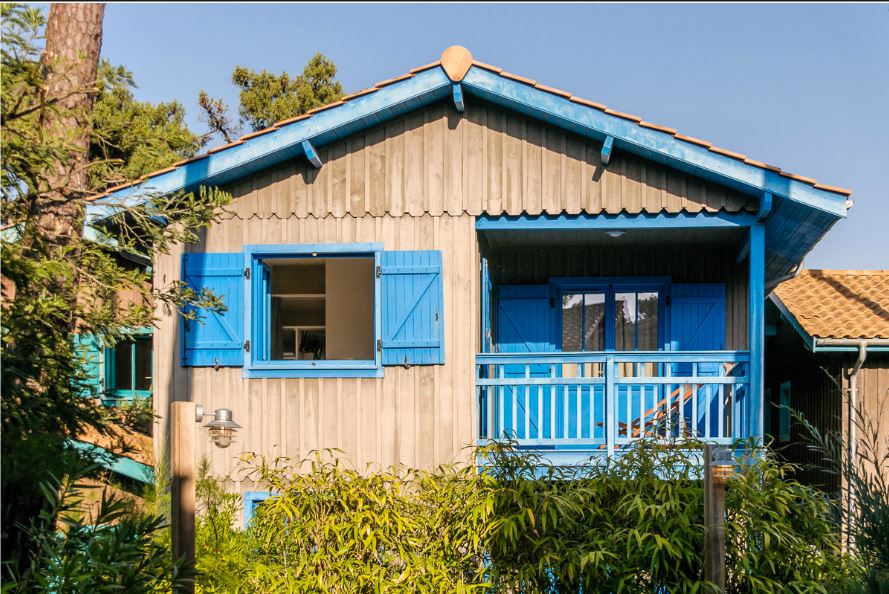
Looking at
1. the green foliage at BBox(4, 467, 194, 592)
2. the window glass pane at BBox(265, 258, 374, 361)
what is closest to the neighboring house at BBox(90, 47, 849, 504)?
the green foliage at BBox(4, 467, 194, 592)

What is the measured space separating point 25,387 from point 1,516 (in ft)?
2.76

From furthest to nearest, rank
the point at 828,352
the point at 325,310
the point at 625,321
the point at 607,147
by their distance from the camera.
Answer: the point at 325,310
the point at 625,321
the point at 828,352
the point at 607,147

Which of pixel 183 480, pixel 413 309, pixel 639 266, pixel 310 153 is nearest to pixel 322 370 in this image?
pixel 413 309

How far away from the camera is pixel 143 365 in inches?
604

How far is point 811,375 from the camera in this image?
1266cm

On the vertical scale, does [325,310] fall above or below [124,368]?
above

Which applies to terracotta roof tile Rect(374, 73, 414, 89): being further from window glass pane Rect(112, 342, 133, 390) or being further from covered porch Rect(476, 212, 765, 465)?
window glass pane Rect(112, 342, 133, 390)

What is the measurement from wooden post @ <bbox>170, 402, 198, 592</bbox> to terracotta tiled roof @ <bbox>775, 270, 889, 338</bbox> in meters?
7.69

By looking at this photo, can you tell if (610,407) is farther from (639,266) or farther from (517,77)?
(639,266)

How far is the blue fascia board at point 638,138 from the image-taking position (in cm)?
897

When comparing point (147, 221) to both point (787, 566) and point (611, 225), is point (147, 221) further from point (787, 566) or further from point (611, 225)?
point (787, 566)

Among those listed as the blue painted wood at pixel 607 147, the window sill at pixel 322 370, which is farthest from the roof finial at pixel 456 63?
the window sill at pixel 322 370

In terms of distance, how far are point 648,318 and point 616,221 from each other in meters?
3.10

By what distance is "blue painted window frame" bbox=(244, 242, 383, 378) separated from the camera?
9.55m
